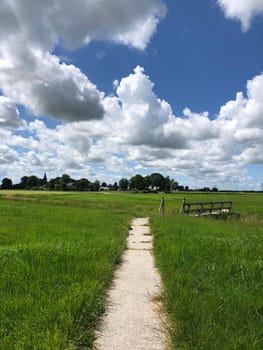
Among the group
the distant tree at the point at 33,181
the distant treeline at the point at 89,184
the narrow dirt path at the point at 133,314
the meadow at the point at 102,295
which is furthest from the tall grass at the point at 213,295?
the distant tree at the point at 33,181

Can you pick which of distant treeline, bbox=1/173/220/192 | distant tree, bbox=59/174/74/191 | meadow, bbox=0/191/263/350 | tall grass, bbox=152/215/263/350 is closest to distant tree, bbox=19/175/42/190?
distant treeline, bbox=1/173/220/192

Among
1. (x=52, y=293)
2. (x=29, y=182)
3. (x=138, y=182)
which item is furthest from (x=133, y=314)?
(x=29, y=182)

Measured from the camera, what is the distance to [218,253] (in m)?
8.95

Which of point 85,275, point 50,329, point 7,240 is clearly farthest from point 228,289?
point 7,240

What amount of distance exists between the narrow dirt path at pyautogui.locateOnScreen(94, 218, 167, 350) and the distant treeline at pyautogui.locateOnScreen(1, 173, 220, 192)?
133560 mm

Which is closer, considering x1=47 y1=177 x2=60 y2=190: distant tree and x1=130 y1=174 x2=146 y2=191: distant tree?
x1=130 y1=174 x2=146 y2=191: distant tree

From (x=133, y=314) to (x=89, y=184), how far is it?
15339 centimetres

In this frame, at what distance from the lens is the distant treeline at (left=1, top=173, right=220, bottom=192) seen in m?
146

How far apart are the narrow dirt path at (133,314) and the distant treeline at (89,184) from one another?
134m

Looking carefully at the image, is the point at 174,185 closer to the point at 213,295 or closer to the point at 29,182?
the point at 29,182

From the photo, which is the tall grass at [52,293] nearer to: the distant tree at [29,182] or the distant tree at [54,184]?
the distant tree at [54,184]

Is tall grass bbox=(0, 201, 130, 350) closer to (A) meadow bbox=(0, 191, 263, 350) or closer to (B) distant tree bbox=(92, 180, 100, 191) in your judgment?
(A) meadow bbox=(0, 191, 263, 350)

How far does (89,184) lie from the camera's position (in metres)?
157

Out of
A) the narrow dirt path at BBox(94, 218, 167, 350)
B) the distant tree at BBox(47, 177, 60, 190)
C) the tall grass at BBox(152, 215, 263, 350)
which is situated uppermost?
the distant tree at BBox(47, 177, 60, 190)
